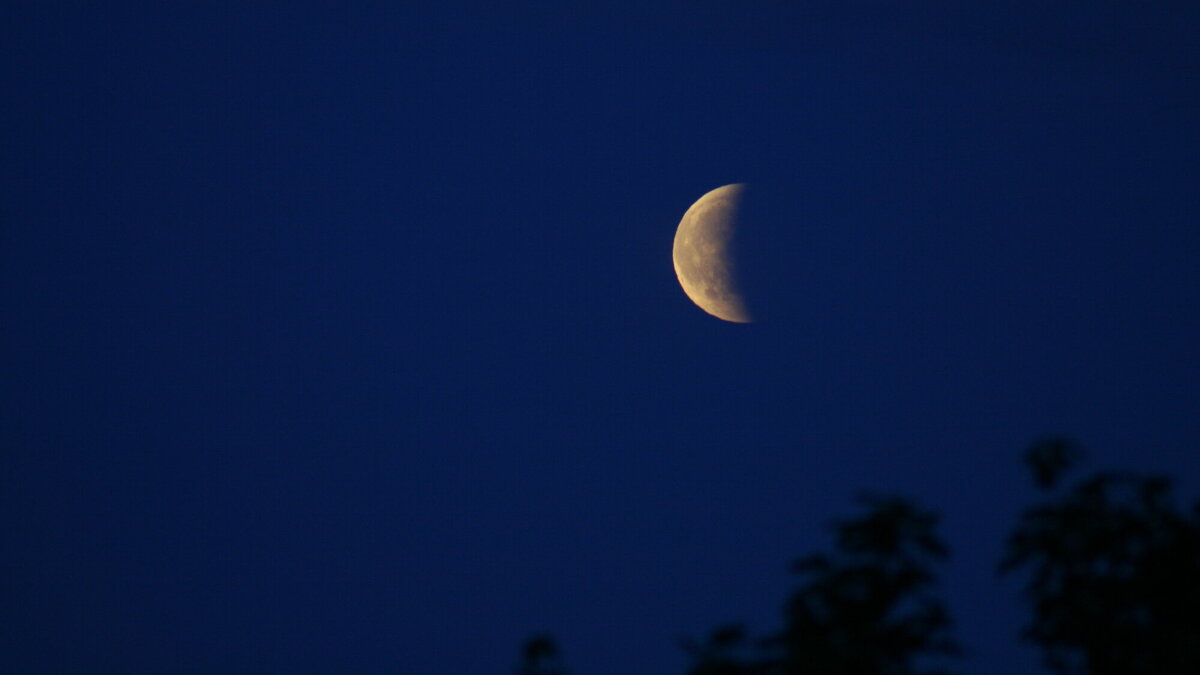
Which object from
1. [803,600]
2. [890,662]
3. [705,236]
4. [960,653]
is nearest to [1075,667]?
[960,653]

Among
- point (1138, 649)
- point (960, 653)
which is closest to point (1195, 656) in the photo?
point (1138, 649)

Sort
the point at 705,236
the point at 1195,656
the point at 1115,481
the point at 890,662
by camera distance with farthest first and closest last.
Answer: the point at 705,236, the point at 1115,481, the point at 890,662, the point at 1195,656

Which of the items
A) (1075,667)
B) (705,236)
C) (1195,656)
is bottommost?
(1195,656)

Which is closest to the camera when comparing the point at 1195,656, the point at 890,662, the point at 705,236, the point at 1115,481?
the point at 1195,656

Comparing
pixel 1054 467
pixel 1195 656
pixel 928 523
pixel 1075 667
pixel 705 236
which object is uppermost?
pixel 705 236

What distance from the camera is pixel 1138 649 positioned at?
11398 mm

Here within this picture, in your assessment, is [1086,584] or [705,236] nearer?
[1086,584]

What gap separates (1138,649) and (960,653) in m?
2.07

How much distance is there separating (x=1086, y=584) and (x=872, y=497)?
2.64 meters

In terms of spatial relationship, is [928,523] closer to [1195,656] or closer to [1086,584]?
[1086,584]

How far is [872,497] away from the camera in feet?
39.8

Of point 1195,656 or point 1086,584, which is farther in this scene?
point 1086,584

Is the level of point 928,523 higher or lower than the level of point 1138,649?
higher

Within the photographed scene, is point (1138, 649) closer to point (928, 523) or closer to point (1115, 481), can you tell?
point (1115, 481)
